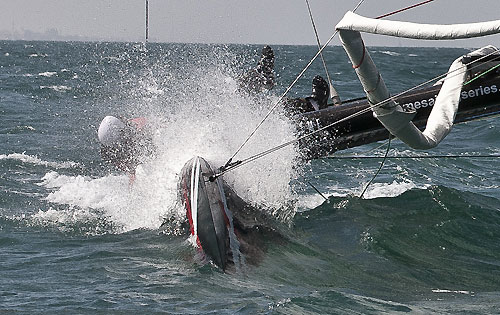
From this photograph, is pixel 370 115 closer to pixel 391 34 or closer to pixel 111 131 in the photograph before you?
pixel 391 34

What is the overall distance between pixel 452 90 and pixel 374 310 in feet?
9.05

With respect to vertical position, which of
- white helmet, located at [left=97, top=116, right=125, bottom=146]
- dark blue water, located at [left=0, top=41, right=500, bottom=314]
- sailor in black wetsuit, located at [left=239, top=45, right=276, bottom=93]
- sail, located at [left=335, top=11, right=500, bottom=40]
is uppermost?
sailor in black wetsuit, located at [left=239, top=45, right=276, bottom=93]

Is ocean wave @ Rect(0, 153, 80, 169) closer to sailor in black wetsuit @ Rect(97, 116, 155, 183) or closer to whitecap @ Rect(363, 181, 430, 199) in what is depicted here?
sailor in black wetsuit @ Rect(97, 116, 155, 183)

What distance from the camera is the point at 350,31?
17.7 feet

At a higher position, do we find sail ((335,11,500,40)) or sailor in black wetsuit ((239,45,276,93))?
sailor in black wetsuit ((239,45,276,93))

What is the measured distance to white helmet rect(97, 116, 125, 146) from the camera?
9445 mm

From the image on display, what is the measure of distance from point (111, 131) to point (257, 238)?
338 centimetres

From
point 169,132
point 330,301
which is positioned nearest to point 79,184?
point 169,132

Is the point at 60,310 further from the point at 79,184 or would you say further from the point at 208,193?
the point at 79,184

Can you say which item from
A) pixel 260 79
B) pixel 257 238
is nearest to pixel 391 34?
pixel 257 238

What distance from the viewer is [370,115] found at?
8.12 m

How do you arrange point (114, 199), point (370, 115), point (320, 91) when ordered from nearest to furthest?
point (370, 115), point (320, 91), point (114, 199)

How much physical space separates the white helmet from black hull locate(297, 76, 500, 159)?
240 cm

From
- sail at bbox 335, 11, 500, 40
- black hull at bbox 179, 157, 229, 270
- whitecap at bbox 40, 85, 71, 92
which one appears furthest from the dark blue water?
whitecap at bbox 40, 85, 71, 92
